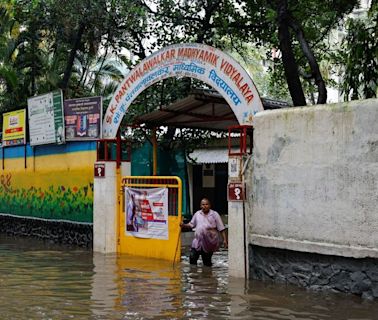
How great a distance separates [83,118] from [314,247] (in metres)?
7.88

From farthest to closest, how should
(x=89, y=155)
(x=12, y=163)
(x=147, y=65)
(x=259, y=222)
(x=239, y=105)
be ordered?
(x=12, y=163) < (x=89, y=155) < (x=147, y=65) < (x=239, y=105) < (x=259, y=222)

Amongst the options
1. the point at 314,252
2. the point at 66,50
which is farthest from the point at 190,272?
the point at 66,50

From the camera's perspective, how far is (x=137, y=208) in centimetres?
1379

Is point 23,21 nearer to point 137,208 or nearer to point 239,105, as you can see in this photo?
point 137,208

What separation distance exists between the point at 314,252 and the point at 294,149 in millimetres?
1656

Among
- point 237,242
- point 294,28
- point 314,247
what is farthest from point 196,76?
point 314,247

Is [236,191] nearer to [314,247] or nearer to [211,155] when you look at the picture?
[314,247]

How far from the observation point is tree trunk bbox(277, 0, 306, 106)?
12.7 m

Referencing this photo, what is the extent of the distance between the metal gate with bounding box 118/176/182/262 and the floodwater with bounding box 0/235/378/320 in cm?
29

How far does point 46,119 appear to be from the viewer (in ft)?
54.9

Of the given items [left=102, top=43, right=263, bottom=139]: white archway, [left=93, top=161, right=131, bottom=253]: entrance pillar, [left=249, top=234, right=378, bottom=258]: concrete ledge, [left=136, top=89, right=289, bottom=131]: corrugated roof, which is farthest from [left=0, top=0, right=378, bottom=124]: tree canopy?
[left=249, top=234, right=378, bottom=258]: concrete ledge

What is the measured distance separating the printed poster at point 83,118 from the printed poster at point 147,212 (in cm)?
191

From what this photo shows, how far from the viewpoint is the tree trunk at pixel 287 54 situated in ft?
41.6

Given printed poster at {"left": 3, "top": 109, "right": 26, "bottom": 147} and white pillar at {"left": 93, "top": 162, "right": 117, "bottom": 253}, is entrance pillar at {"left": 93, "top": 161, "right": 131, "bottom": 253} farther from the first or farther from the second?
printed poster at {"left": 3, "top": 109, "right": 26, "bottom": 147}
